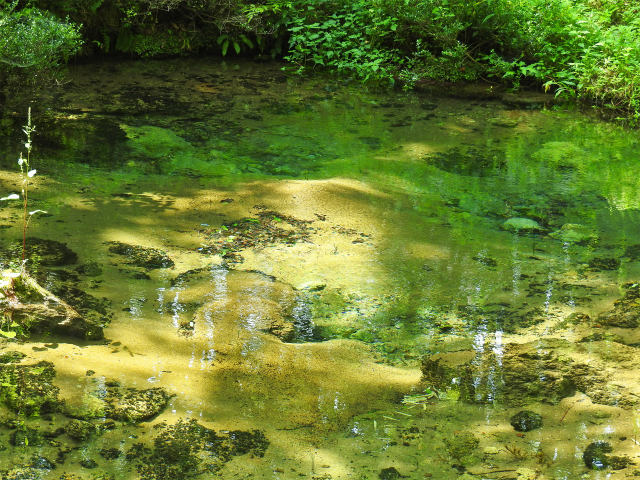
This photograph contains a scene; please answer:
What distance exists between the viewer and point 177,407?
317 centimetres

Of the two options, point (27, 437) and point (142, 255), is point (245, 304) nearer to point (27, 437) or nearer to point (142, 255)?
point (142, 255)

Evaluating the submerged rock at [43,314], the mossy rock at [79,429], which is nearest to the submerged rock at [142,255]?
the submerged rock at [43,314]

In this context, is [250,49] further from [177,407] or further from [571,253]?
[177,407]

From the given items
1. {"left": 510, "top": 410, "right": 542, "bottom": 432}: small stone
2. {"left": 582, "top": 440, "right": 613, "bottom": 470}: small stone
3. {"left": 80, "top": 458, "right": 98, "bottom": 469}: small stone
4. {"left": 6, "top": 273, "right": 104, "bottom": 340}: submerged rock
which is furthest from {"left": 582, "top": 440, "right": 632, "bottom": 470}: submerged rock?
{"left": 6, "top": 273, "right": 104, "bottom": 340}: submerged rock

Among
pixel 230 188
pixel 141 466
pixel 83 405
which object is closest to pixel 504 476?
pixel 141 466

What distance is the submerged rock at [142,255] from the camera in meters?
4.65

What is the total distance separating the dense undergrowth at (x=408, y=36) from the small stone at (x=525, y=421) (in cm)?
662

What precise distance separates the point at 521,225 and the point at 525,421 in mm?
2729

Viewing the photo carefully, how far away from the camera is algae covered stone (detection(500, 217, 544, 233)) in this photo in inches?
221

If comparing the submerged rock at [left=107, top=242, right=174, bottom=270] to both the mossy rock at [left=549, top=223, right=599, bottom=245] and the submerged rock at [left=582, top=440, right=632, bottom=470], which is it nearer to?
the submerged rock at [left=582, top=440, right=632, bottom=470]

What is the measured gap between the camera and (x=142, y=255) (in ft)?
15.6

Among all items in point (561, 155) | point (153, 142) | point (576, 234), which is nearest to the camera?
point (576, 234)

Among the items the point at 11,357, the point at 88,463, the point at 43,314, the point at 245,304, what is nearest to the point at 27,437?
the point at 88,463

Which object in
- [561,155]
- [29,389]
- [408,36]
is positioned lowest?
[29,389]
